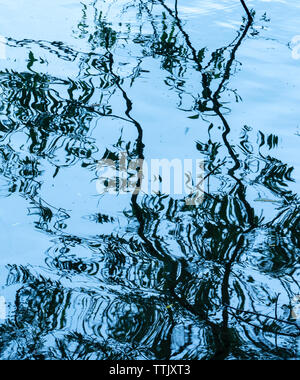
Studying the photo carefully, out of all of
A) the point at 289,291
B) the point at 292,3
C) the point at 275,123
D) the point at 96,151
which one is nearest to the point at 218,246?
the point at 289,291

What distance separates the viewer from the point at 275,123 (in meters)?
3.59

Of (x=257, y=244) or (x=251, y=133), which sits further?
(x=251, y=133)

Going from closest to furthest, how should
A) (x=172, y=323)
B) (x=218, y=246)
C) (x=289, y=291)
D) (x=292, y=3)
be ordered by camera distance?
(x=172, y=323), (x=289, y=291), (x=218, y=246), (x=292, y=3)

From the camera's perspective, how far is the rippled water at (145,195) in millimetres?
2211

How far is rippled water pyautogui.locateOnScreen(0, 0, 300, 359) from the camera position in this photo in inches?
87.0

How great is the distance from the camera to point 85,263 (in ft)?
8.17

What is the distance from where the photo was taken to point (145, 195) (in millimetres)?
2943

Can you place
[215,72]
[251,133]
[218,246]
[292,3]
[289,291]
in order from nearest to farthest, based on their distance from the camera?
[289,291], [218,246], [251,133], [215,72], [292,3]

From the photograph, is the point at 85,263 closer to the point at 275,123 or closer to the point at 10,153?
the point at 10,153

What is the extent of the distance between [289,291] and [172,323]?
523 millimetres

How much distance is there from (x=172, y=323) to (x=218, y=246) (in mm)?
517

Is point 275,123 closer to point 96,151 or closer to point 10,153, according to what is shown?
point 96,151
